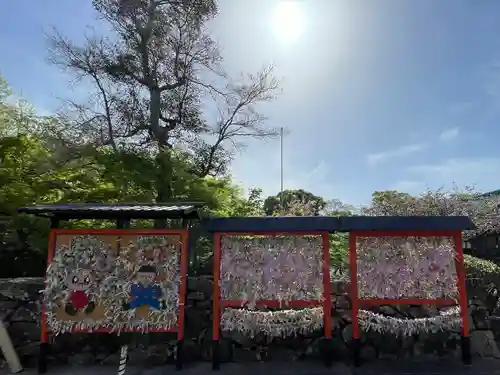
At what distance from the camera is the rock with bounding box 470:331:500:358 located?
230 inches

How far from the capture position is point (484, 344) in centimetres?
590

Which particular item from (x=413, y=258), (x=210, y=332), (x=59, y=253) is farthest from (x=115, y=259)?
(x=413, y=258)

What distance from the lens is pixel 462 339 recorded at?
559 centimetres

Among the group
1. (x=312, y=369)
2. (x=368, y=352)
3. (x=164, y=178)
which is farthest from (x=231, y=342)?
(x=164, y=178)

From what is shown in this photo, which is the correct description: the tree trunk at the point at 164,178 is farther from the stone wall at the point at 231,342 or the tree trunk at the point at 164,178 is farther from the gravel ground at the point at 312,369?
the gravel ground at the point at 312,369

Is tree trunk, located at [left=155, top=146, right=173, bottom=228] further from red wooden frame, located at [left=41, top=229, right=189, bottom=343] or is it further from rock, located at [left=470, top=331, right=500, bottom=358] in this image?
rock, located at [left=470, top=331, right=500, bottom=358]

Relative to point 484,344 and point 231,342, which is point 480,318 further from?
point 231,342

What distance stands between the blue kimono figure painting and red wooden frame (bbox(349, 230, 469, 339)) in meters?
2.62

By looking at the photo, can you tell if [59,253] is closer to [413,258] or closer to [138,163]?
[138,163]

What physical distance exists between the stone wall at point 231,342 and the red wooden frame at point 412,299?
0.40 metres

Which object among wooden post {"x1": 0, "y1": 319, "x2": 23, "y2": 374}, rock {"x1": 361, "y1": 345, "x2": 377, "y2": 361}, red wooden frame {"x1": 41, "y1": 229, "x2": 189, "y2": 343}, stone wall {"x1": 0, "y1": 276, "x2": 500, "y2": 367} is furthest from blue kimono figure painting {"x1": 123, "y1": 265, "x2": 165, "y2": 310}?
rock {"x1": 361, "y1": 345, "x2": 377, "y2": 361}

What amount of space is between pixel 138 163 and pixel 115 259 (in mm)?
3581

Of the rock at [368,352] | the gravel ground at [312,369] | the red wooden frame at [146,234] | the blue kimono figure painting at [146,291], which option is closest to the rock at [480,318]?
the gravel ground at [312,369]

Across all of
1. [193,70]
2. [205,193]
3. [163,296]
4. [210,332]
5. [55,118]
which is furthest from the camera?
[193,70]
